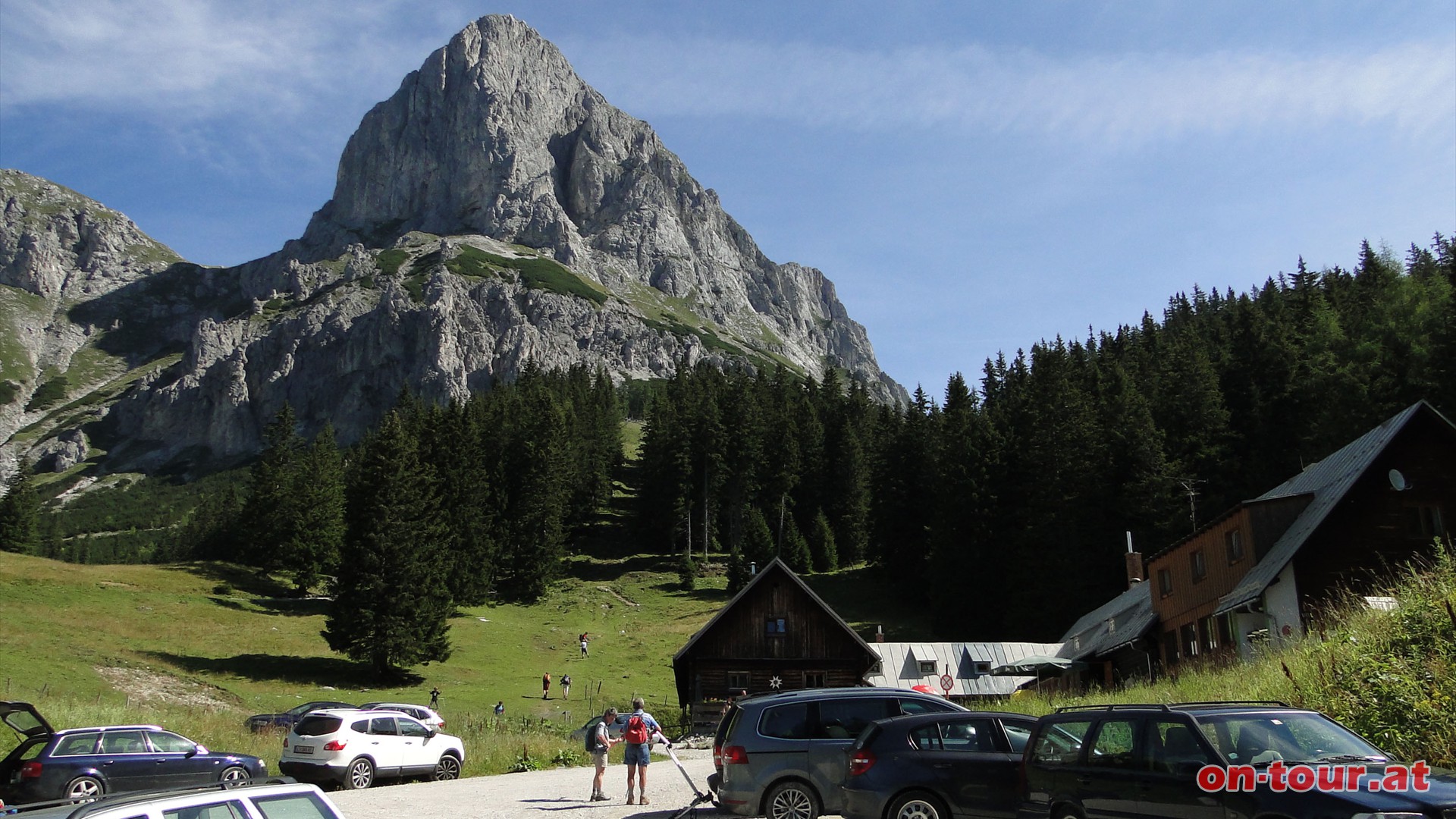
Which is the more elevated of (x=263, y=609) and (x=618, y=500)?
(x=618, y=500)

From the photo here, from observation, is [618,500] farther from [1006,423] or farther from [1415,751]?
[1415,751]

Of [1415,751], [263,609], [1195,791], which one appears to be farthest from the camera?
[263,609]

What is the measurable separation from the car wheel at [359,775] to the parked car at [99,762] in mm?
2089

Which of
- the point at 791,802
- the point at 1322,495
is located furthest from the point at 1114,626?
the point at 791,802

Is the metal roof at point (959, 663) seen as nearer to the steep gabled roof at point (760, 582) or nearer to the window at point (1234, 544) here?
the steep gabled roof at point (760, 582)

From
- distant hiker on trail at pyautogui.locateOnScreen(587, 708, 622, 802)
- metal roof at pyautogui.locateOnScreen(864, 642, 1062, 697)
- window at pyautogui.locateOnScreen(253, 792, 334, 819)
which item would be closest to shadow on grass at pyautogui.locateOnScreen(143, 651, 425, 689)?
metal roof at pyautogui.locateOnScreen(864, 642, 1062, 697)

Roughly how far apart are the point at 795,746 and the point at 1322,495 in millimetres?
25397

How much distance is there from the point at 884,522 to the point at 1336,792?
72.2m

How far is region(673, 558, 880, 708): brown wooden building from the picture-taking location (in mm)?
42969

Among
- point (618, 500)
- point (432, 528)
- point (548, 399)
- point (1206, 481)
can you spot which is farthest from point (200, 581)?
point (1206, 481)

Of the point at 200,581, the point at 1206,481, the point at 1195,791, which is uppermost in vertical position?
the point at 1206,481

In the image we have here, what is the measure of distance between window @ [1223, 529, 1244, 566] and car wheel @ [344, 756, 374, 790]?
27875 millimetres

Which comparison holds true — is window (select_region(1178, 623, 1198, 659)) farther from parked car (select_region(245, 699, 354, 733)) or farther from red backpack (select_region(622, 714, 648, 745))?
parked car (select_region(245, 699, 354, 733))

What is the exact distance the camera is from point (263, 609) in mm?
63594
